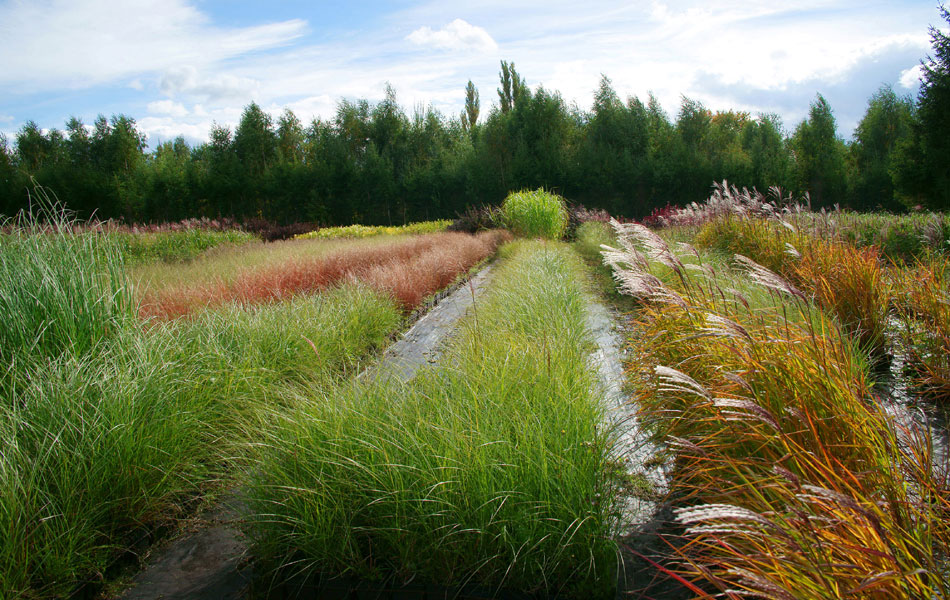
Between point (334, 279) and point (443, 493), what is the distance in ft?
17.3

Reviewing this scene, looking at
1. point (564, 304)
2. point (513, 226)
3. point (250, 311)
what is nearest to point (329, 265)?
point (250, 311)

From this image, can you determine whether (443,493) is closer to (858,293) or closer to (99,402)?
(99,402)

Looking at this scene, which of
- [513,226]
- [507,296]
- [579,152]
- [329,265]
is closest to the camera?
[507,296]

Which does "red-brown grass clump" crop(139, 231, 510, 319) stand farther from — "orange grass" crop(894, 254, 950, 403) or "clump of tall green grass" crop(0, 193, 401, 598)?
"orange grass" crop(894, 254, 950, 403)

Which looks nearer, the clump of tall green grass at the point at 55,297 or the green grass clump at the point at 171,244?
the clump of tall green grass at the point at 55,297

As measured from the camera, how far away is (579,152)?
22.0 m

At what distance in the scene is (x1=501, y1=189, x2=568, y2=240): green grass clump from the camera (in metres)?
11.8

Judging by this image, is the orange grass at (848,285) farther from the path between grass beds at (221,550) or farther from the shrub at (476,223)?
the shrub at (476,223)

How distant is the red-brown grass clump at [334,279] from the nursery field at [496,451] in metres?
0.89

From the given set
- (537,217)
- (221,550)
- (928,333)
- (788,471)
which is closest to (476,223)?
(537,217)

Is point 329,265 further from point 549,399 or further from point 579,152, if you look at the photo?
point 579,152

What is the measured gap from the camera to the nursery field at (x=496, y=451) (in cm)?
134

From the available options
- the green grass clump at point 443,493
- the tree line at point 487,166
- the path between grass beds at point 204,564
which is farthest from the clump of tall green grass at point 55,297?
the tree line at point 487,166

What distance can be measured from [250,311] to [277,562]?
264cm
